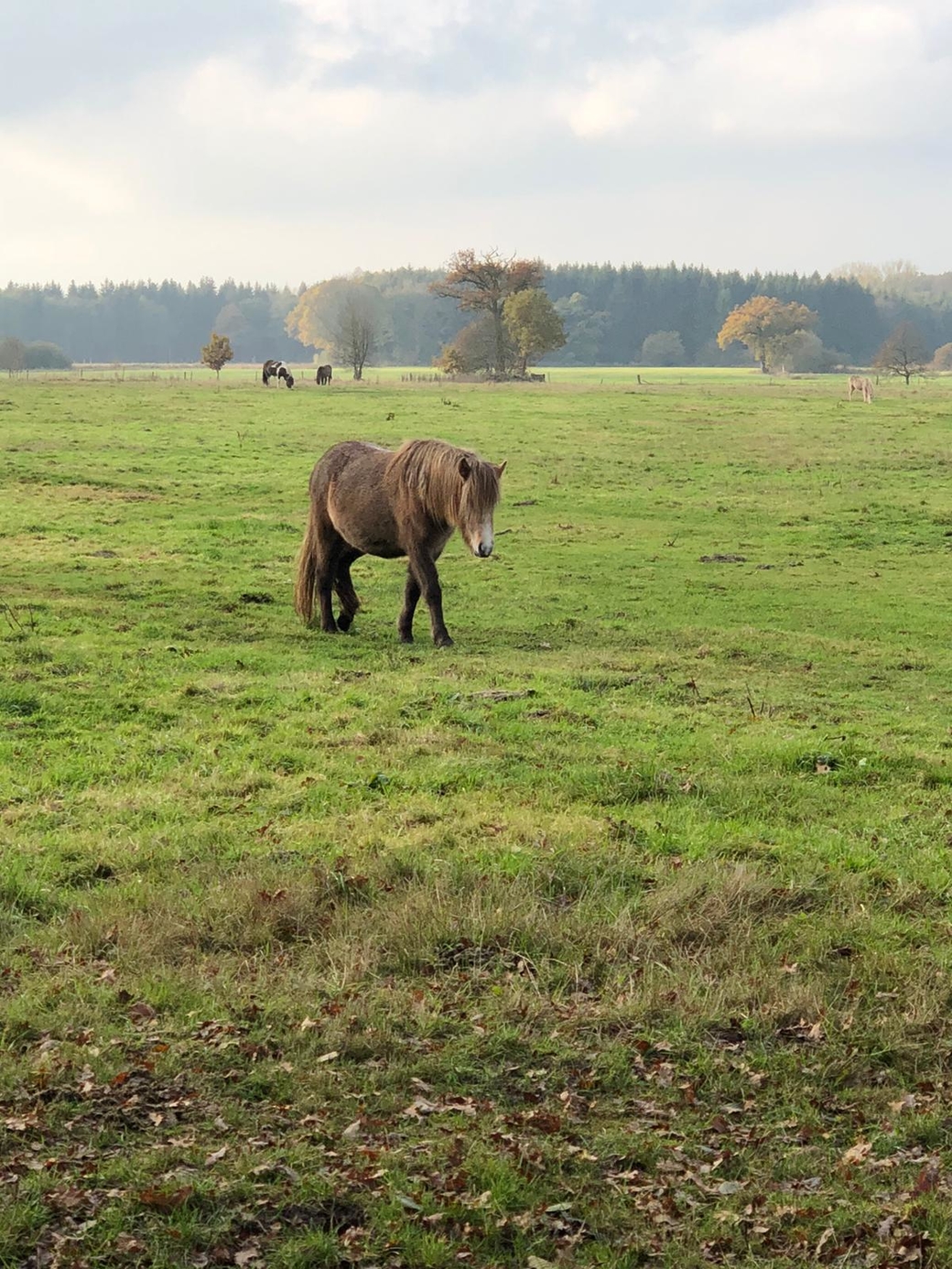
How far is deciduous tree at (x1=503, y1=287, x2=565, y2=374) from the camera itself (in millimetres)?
78375

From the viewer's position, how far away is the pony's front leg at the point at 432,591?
14.3 metres

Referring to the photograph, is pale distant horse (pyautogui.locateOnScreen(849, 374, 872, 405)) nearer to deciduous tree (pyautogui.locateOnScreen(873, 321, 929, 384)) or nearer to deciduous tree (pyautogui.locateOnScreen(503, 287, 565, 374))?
deciduous tree (pyautogui.locateOnScreen(873, 321, 929, 384))

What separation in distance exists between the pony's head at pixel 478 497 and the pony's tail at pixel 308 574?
9.08 feet

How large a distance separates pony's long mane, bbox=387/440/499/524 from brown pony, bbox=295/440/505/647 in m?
0.01

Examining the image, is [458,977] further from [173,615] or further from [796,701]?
[173,615]

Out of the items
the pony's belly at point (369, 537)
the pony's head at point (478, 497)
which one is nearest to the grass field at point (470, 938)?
the pony's belly at point (369, 537)

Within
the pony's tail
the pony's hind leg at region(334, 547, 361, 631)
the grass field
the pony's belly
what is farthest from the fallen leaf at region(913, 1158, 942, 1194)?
the pony's tail

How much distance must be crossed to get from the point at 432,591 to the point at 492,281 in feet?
235

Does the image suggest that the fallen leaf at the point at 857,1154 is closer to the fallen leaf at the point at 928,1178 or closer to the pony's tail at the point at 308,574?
the fallen leaf at the point at 928,1178

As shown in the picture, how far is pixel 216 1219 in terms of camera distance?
164 inches

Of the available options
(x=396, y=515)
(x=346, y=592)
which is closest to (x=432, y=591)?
(x=396, y=515)

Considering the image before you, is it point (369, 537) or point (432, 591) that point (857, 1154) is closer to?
point (432, 591)

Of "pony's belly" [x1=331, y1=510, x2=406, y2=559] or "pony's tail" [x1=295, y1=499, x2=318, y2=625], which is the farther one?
"pony's tail" [x1=295, y1=499, x2=318, y2=625]

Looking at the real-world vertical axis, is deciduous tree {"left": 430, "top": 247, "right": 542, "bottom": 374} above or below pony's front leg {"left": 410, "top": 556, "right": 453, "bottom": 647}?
above
